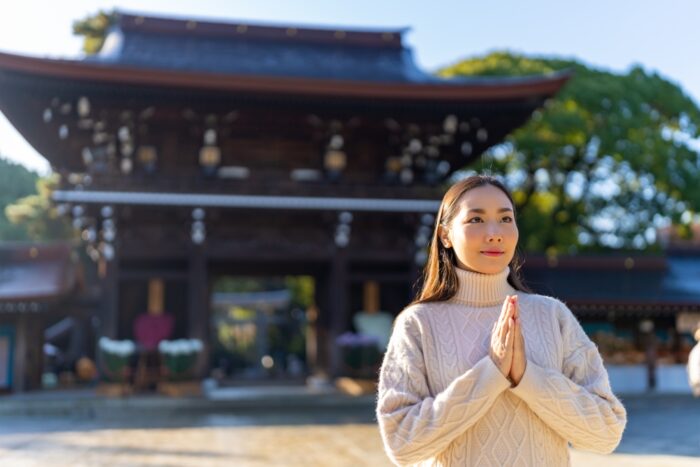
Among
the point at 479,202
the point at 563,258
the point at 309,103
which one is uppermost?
the point at 309,103

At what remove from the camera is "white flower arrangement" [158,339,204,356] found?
17.0 metres

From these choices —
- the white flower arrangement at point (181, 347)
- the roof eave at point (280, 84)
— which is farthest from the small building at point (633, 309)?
the white flower arrangement at point (181, 347)

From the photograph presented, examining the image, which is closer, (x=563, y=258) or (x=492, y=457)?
(x=492, y=457)

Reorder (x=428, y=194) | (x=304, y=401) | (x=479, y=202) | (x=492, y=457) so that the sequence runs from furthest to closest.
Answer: (x=428, y=194) → (x=304, y=401) → (x=479, y=202) → (x=492, y=457)

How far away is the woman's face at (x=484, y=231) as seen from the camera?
2.49m

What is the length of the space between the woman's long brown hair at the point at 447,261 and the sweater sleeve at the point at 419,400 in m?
0.15

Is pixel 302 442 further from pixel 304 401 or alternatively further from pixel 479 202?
pixel 479 202

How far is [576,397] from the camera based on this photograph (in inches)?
93.1

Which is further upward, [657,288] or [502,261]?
[502,261]

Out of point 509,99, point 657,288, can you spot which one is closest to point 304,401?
point 509,99

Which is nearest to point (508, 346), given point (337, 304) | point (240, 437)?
point (240, 437)

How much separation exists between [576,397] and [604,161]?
2555 cm

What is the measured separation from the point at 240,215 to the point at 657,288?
1109 cm

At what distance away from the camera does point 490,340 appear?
243 centimetres
